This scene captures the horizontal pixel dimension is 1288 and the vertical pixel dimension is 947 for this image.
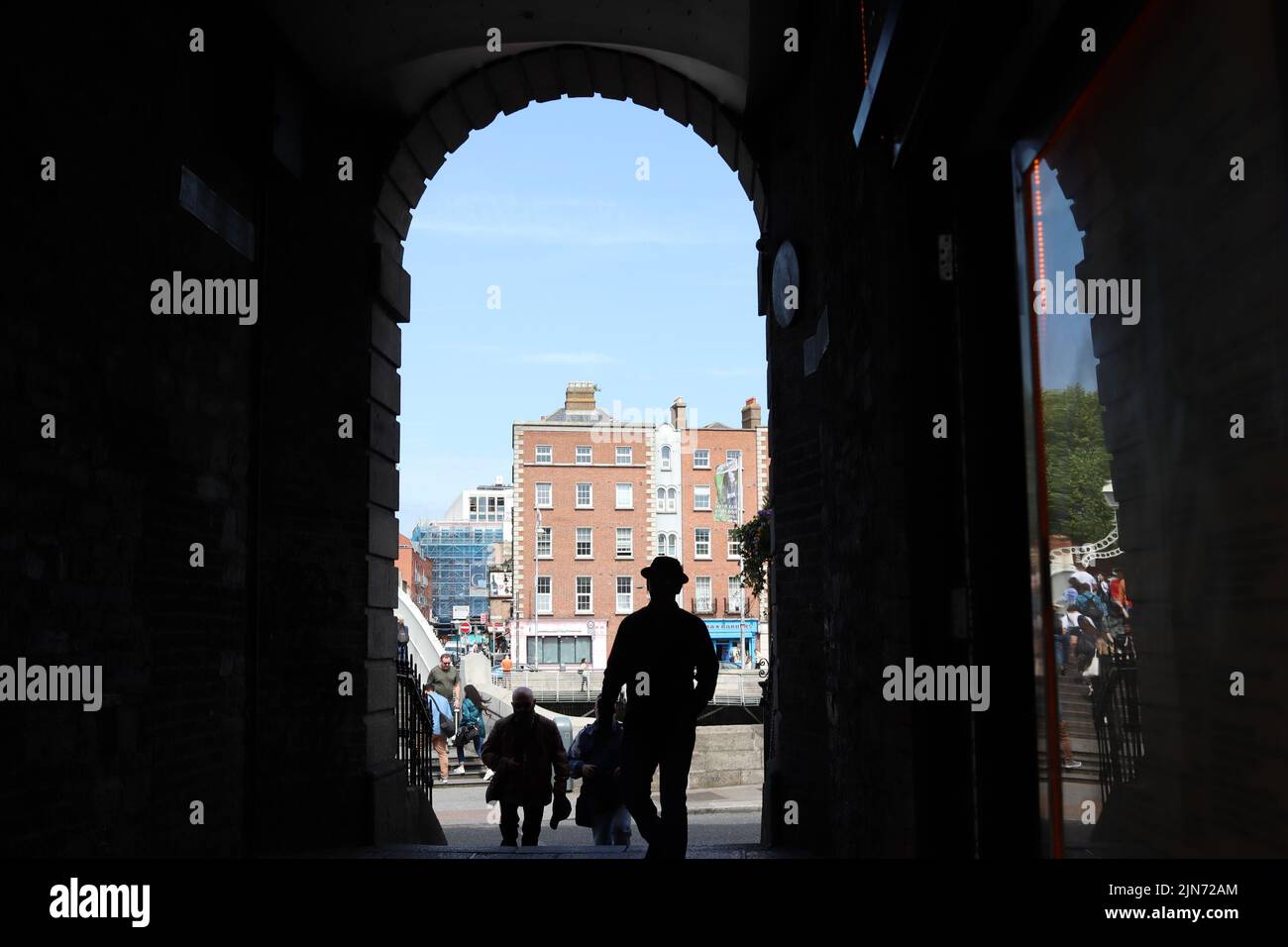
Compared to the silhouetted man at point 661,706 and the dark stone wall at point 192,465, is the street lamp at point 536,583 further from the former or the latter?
the silhouetted man at point 661,706

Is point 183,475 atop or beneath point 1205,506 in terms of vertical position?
atop

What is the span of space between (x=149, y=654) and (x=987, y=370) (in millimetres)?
4103

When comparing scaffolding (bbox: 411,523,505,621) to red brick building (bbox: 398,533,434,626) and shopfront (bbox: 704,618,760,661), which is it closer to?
red brick building (bbox: 398,533,434,626)

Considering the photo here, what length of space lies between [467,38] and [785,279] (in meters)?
2.89

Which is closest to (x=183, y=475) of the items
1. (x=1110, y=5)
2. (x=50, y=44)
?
(x=50, y=44)

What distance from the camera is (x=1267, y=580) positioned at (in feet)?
7.98

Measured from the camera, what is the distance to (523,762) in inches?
364

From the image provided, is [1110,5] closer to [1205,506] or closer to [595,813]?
[1205,506]

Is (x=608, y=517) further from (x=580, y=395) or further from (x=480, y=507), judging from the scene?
(x=480, y=507)
